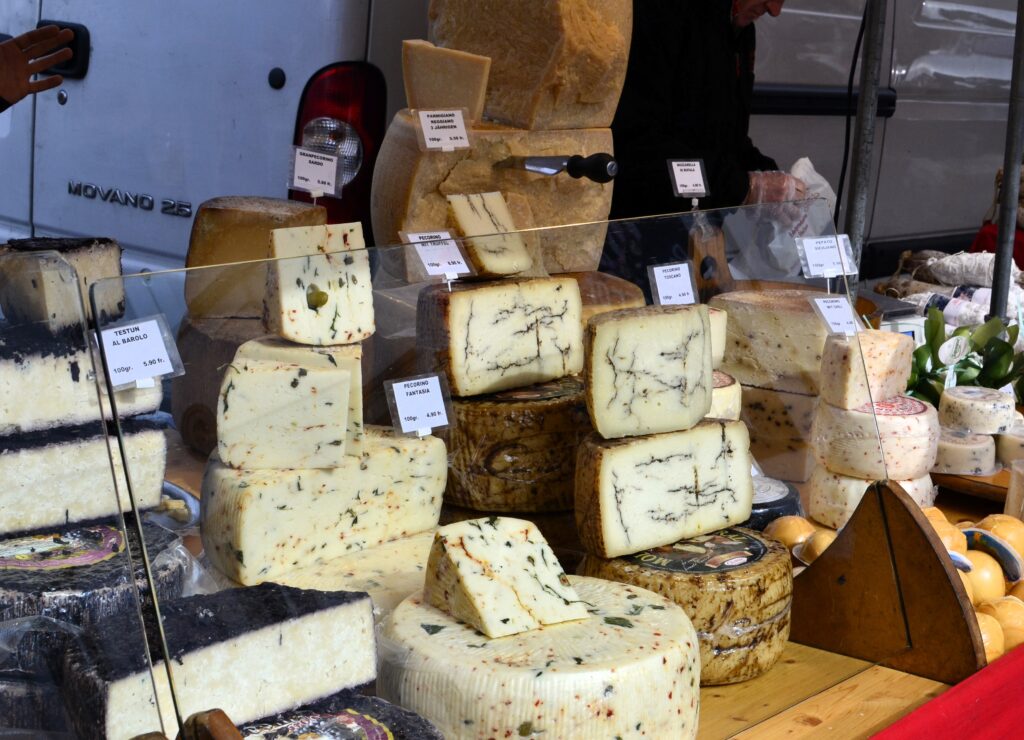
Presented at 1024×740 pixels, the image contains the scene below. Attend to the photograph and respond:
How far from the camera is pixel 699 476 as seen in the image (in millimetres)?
1397

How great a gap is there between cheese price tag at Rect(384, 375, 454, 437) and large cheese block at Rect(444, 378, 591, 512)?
0.02 meters

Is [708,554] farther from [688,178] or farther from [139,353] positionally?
[688,178]

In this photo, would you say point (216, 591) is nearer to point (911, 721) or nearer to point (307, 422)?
point (307, 422)

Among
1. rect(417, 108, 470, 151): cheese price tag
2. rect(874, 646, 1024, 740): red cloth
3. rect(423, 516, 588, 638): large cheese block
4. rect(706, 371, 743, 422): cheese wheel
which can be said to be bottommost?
rect(874, 646, 1024, 740): red cloth

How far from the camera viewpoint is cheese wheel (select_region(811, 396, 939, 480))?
1.68m

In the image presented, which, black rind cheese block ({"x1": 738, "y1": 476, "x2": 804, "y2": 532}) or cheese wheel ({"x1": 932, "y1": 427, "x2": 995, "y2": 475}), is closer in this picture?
black rind cheese block ({"x1": 738, "y1": 476, "x2": 804, "y2": 532})

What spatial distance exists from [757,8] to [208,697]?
240cm

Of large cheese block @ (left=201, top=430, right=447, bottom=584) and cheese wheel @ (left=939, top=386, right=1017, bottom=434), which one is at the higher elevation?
large cheese block @ (left=201, top=430, right=447, bottom=584)

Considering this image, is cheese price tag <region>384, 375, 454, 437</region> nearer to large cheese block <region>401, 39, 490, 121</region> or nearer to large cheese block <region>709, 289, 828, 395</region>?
large cheese block <region>709, 289, 828, 395</region>

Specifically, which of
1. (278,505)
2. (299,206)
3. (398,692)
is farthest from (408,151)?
(398,692)

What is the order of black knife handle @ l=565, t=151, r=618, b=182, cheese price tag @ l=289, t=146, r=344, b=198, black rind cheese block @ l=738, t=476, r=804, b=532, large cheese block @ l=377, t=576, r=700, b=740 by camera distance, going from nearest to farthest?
large cheese block @ l=377, t=576, r=700, b=740
black rind cheese block @ l=738, t=476, r=804, b=532
cheese price tag @ l=289, t=146, r=344, b=198
black knife handle @ l=565, t=151, r=618, b=182

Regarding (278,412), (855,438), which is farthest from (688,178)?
(278,412)

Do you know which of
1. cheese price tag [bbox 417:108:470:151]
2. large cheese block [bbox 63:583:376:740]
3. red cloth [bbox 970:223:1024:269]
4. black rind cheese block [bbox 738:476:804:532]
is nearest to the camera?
large cheese block [bbox 63:583:376:740]

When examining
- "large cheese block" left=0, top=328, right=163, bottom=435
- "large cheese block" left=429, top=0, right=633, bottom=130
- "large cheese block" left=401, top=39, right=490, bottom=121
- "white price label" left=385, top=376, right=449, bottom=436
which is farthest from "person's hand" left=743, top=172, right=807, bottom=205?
"large cheese block" left=0, top=328, right=163, bottom=435
